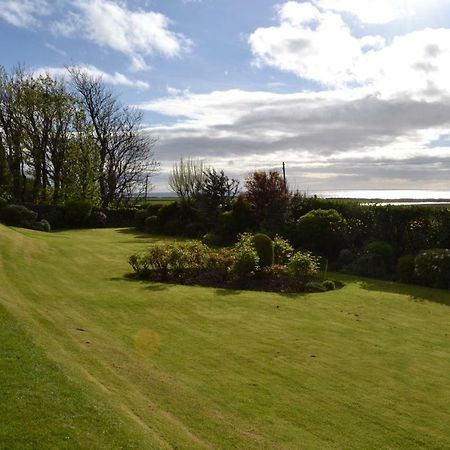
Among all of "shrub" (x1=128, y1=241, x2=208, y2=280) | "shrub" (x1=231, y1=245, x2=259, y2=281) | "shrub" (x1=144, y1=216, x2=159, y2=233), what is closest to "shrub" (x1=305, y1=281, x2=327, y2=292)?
"shrub" (x1=231, y1=245, x2=259, y2=281)

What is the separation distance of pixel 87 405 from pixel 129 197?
47.7m

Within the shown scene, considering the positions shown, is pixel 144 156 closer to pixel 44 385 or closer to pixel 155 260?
pixel 155 260

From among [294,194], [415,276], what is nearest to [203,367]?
[415,276]

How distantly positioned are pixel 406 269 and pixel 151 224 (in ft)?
70.8

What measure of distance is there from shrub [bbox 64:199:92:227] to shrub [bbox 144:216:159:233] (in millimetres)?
5081

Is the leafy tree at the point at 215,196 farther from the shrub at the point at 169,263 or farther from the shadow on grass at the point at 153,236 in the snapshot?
the shrub at the point at 169,263

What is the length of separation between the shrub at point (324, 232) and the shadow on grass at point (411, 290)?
12.8ft

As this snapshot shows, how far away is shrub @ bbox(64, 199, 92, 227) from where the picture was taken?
35344 mm

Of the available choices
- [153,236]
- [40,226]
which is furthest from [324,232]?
[40,226]

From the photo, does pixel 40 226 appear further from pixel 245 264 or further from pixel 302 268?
pixel 302 268

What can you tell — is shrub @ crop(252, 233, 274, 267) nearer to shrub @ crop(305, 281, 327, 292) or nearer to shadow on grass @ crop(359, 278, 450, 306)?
shrub @ crop(305, 281, 327, 292)

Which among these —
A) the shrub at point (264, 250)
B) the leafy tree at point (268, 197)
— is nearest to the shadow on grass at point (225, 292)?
the shrub at point (264, 250)

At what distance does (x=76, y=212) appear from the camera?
116 feet

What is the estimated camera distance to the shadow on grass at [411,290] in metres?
13.1
